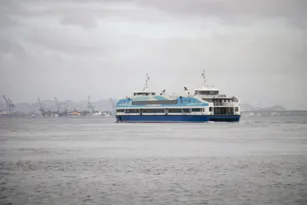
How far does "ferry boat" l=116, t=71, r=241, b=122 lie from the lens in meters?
114

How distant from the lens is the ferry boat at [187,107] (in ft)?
375

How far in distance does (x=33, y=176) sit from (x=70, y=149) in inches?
788

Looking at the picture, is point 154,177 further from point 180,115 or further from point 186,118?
point 180,115

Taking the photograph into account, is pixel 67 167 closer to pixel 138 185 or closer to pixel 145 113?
pixel 138 185

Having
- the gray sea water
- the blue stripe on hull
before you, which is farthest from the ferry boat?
the gray sea water

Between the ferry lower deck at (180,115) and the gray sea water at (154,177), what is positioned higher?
the ferry lower deck at (180,115)

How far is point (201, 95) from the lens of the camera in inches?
4727

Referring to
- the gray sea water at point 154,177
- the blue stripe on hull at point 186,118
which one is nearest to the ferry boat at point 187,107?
the blue stripe on hull at point 186,118

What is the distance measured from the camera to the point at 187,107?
4542 inches

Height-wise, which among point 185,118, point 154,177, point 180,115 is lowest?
point 154,177

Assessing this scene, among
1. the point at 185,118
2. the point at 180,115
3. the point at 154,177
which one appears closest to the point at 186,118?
the point at 185,118

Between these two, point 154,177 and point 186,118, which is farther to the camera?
point 186,118

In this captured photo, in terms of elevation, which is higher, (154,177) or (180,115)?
(180,115)

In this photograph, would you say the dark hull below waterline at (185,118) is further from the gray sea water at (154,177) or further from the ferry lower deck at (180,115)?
the gray sea water at (154,177)
